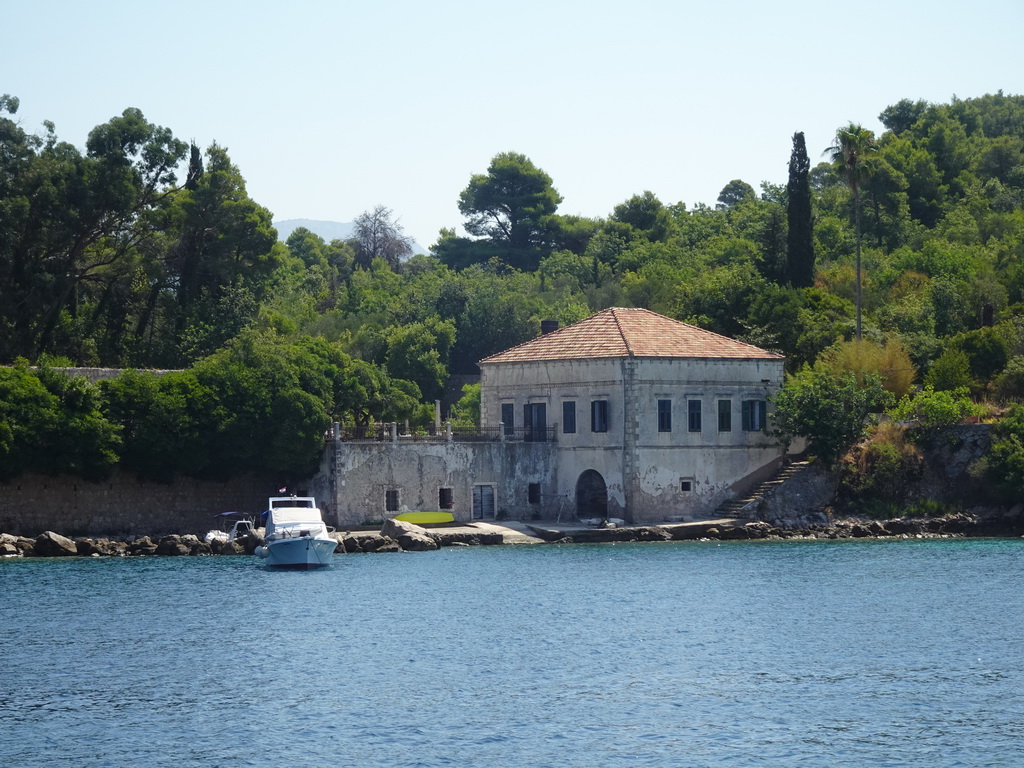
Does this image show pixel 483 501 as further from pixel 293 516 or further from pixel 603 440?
pixel 293 516

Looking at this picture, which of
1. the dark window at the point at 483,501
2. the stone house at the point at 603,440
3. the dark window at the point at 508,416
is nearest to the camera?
the stone house at the point at 603,440

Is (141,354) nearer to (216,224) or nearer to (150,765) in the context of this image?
(216,224)

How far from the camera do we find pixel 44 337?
60.6 m

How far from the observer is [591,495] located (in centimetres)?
5431

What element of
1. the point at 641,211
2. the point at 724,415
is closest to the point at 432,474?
the point at 724,415

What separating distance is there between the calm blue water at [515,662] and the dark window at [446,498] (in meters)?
7.10

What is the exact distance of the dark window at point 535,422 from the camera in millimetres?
54562

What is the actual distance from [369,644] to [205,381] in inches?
817

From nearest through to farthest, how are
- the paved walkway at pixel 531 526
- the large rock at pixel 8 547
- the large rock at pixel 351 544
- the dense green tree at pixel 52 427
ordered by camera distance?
1. the large rock at pixel 8 547
2. the dense green tree at pixel 52 427
3. the large rock at pixel 351 544
4. the paved walkway at pixel 531 526

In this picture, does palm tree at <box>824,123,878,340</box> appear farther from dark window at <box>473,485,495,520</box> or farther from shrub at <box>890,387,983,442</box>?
dark window at <box>473,485,495,520</box>

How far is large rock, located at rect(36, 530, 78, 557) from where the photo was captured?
1789 inches

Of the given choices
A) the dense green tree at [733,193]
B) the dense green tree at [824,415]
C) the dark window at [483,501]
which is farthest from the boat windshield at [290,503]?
the dense green tree at [733,193]

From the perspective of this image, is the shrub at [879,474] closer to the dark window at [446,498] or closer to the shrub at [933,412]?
the shrub at [933,412]

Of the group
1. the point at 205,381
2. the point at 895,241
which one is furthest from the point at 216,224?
the point at 895,241
